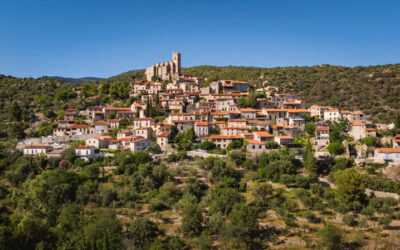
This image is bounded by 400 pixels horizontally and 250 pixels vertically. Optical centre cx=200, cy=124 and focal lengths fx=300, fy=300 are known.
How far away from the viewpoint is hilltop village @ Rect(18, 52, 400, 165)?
4391 centimetres

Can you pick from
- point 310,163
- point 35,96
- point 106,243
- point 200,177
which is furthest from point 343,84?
point 35,96

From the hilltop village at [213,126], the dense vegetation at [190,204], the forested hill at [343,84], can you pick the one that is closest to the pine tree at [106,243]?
the dense vegetation at [190,204]

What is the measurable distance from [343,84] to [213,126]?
5142 centimetres

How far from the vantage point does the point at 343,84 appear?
83.6 m

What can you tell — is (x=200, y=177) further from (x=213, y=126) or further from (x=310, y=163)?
(x=310, y=163)

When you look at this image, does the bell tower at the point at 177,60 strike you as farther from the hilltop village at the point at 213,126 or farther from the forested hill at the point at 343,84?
the hilltop village at the point at 213,126

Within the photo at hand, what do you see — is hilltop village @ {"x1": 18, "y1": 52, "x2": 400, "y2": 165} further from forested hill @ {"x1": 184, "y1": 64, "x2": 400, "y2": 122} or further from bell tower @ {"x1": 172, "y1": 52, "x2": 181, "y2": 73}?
bell tower @ {"x1": 172, "y1": 52, "x2": 181, "y2": 73}

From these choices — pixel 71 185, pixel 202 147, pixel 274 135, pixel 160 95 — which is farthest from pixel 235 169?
pixel 160 95

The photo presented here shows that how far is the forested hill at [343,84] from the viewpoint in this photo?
70.8m

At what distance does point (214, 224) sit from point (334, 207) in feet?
44.7

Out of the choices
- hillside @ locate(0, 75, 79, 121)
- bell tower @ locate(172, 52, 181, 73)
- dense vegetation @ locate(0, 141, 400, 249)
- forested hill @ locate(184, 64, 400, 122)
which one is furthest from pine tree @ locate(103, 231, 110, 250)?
bell tower @ locate(172, 52, 181, 73)

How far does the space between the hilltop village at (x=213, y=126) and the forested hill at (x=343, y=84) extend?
13.6 m

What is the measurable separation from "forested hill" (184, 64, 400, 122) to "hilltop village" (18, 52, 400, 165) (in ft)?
44.5

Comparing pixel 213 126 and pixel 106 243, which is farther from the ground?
pixel 213 126
